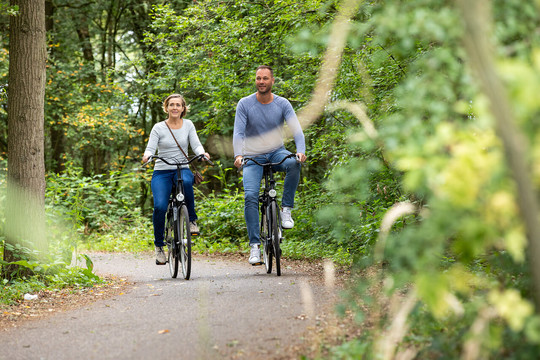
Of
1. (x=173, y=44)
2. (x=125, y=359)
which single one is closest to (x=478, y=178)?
(x=125, y=359)

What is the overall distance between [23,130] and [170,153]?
1795mm

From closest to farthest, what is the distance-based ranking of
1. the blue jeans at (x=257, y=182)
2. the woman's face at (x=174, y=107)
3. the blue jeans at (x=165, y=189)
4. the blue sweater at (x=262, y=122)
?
the blue jeans at (x=257, y=182) < the blue sweater at (x=262, y=122) < the blue jeans at (x=165, y=189) < the woman's face at (x=174, y=107)

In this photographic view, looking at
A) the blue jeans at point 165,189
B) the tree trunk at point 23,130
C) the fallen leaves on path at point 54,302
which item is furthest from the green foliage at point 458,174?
the tree trunk at point 23,130

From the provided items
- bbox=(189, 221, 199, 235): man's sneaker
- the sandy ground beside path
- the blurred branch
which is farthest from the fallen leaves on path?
the blurred branch

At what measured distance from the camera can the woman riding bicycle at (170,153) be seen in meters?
7.48

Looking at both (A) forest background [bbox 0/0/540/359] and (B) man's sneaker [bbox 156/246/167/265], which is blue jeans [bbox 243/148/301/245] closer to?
(A) forest background [bbox 0/0/540/359]

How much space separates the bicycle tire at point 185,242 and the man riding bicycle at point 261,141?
75cm

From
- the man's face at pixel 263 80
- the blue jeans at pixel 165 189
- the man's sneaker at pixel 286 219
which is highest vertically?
the man's face at pixel 263 80

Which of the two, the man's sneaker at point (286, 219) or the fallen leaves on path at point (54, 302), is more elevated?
the man's sneaker at point (286, 219)

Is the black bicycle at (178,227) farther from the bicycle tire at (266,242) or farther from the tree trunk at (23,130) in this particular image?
the tree trunk at (23,130)

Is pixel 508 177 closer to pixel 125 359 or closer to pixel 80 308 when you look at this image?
pixel 125 359

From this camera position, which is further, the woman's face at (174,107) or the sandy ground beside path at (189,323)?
the woman's face at (174,107)

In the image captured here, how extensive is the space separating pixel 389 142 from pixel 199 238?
37.4 ft

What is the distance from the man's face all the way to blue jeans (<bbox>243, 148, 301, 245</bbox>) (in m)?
0.77
